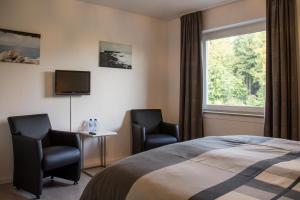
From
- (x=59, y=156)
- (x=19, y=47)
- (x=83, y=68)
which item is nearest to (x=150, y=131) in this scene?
(x=83, y=68)

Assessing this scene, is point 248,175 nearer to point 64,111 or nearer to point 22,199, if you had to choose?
point 22,199

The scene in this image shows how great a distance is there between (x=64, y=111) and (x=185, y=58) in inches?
86.9

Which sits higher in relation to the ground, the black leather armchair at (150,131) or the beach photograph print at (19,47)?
the beach photograph print at (19,47)

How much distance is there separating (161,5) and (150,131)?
2.06 meters

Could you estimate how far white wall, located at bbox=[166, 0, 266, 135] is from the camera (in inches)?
151

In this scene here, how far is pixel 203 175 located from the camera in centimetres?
139

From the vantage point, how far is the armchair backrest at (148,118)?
4.55m

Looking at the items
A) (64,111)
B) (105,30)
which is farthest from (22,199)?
(105,30)

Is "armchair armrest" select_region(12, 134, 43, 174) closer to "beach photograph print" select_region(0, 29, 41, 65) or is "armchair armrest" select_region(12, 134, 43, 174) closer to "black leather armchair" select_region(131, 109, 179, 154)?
"beach photograph print" select_region(0, 29, 41, 65)

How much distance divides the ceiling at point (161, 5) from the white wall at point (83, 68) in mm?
173

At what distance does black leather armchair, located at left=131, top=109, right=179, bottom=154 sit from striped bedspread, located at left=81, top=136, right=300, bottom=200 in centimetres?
206

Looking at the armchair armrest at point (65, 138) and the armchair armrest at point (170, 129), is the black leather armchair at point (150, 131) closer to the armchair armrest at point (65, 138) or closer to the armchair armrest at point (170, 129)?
the armchair armrest at point (170, 129)

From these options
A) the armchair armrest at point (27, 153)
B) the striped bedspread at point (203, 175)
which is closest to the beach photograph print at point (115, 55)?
the armchair armrest at point (27, 153)

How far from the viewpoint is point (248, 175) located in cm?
142
